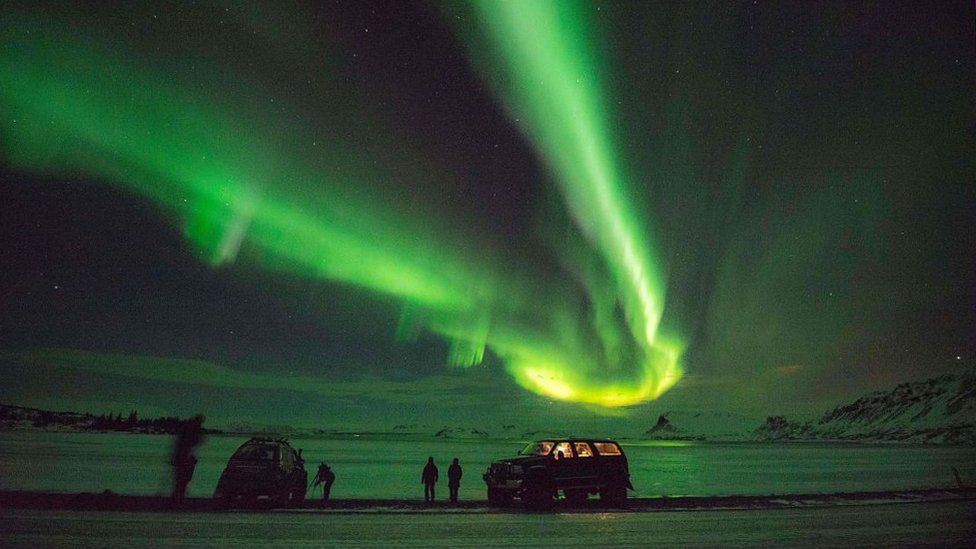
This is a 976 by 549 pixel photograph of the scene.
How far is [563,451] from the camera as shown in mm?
22219

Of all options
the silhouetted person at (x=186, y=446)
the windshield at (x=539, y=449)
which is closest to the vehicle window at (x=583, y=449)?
the windshield at (x=539, y=449)

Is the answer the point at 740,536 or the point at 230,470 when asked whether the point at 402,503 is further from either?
the point at 740,536

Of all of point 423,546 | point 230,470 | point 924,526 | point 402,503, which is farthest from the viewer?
point 402,503

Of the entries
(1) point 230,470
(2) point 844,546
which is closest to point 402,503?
(1) point 230,470

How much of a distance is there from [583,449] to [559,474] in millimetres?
1597

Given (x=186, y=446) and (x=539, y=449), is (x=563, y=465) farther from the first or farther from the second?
(x=186, y=446)

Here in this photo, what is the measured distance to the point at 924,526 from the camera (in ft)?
53.2

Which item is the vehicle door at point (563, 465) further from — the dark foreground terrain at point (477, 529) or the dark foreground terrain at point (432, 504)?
the dark foreground terrain at point (477, 529)

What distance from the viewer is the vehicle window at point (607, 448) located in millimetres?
22984

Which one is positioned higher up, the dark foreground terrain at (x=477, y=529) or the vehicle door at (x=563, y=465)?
the vehicle door at (x=563, y=465)

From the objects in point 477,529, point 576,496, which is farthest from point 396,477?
point 477,529

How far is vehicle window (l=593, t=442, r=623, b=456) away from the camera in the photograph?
23.0 metres

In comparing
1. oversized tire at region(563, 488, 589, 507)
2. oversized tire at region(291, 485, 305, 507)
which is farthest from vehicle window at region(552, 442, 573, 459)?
oversized tire at region(291, 485, 305, 507)

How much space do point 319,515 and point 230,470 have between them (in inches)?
127
